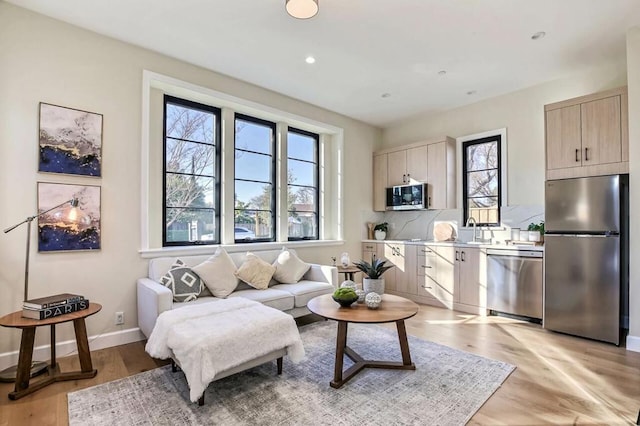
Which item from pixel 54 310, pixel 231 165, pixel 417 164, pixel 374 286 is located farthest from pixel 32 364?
pixel 417 164

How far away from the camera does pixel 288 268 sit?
13.2 ft

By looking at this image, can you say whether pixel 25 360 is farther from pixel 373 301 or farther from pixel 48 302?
pixel 373 301

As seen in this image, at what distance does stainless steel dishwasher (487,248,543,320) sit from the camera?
12.3ft

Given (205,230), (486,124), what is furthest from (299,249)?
(486,124)

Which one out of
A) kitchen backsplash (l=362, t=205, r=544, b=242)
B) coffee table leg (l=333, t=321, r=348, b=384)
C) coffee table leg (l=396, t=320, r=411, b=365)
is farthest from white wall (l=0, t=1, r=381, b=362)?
kitchen backsplash (l=362, t=205, r=544, b=242)

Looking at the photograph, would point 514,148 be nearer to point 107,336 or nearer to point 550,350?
point 550,350

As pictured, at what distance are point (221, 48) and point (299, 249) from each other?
8.93ft

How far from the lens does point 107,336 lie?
121 inches

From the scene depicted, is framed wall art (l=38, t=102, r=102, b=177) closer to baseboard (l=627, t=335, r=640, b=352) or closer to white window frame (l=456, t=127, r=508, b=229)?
white window frame (l=456, t=127, r=508, b=229)

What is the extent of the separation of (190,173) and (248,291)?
1.56 metres

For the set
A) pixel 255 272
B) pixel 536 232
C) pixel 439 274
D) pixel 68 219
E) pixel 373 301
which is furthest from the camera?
pixel 439 274

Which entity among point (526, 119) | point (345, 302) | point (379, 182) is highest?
point (526, 119)

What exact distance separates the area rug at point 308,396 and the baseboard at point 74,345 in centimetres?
80

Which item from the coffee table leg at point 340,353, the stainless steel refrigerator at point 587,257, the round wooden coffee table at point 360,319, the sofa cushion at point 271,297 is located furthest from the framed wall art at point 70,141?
the stainless steel refrigerator at point 587,257
